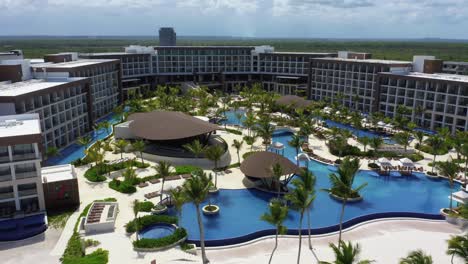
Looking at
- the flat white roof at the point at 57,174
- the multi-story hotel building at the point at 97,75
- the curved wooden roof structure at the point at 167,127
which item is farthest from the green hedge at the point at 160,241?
the multi-story hotel building at the point at 97,75

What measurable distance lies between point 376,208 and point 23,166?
121 feet

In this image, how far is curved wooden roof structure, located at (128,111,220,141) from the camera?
177ft

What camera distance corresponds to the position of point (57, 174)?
4019 centimetres

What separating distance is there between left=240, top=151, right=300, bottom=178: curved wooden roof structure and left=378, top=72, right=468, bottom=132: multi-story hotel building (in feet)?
124

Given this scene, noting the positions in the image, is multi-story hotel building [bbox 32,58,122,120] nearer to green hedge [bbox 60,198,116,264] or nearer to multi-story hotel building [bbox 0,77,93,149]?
multi-story hotel building [bbox 0,77,93,149]

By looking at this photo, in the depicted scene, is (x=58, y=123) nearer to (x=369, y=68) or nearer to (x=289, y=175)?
(x=289, y=175)

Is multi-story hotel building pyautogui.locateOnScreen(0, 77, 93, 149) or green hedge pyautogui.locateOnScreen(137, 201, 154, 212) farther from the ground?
multi-story hotel building pyautogui.locateOnScreen(0, 77, 93, 149)

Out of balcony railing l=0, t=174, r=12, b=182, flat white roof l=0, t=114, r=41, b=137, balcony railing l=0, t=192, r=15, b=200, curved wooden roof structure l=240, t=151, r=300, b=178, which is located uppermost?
flat white roof l=0, t=114, r=41, b=137

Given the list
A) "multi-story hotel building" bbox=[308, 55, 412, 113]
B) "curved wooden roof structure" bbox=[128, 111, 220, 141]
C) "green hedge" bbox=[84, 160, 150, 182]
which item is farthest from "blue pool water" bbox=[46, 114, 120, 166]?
"multi-story hotel building" bbox=[308, 55, 412, 113]

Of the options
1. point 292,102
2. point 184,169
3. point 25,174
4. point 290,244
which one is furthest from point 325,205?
point 292,102

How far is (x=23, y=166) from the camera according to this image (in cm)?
3675

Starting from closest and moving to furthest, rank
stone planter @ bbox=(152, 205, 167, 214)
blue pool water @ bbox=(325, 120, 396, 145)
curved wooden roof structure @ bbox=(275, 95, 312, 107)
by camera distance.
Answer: stone planter @ bbox=(152, 205, 167, 214), blue pool water @ bbox=(325, 120, 396, 145), curved wooden roof structure @ bbox=(275, 95, 312, 107)

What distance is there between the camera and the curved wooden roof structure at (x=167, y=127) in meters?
53.8

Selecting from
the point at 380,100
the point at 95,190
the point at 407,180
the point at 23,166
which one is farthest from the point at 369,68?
the point at 23,166
